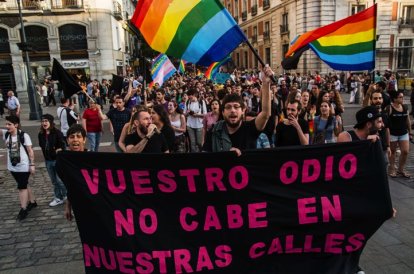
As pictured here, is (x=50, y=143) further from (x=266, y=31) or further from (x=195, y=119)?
(x=266, y=31)

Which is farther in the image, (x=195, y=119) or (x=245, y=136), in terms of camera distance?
(x=195, y=119)

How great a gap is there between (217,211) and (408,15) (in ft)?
118

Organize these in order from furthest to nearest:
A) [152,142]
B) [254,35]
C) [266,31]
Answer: [254,35] → [266,31] → [152,142]

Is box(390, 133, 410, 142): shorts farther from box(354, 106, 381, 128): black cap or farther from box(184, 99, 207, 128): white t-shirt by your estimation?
box(184, 99, 207, 128): white t-shirt

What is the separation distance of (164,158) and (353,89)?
19204 mm

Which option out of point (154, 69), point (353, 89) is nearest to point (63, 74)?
point (154, 69)

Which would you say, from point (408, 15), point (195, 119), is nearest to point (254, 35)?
point (408, 15)

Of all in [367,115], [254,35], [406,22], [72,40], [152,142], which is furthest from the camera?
[254,35]

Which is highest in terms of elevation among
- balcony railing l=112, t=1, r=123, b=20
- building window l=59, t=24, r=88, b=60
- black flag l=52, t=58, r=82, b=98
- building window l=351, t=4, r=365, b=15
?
balcony railing l=112, t=1, r=123, b=20

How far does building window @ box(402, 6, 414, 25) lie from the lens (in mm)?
Answer: 31812

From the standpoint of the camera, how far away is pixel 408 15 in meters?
32.1

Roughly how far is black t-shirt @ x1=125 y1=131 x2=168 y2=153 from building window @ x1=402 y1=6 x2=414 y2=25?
112 feet

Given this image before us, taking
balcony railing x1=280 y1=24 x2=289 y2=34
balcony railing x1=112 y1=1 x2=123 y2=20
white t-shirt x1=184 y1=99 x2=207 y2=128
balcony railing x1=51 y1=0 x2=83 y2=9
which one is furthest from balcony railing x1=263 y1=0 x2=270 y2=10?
white t-shirt x1=184 y1=99 x2=207 y2=128

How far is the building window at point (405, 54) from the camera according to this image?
31992 millimetres
